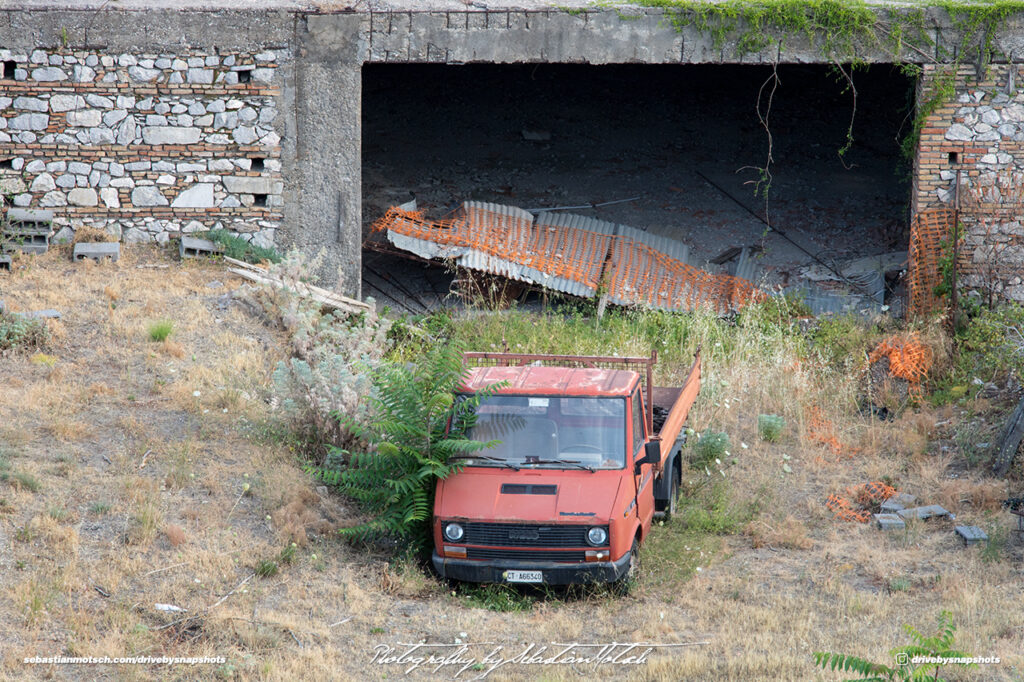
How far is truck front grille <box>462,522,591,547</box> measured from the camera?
808 cm

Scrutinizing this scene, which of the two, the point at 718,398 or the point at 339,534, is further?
the point at 718,398

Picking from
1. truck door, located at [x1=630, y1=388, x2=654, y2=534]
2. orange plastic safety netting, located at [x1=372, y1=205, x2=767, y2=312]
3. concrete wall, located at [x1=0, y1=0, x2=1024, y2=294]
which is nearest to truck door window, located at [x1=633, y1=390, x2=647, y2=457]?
truck door, located at [x1=630, y1=388, x2=654, y2=534]

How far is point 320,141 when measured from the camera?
13.9 meters

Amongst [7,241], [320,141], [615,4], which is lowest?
[7,241]

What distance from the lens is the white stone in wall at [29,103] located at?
13.5 m

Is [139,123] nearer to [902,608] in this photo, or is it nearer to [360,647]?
[360,647]

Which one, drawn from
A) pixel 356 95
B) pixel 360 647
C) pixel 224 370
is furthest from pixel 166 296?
pixel 360 647

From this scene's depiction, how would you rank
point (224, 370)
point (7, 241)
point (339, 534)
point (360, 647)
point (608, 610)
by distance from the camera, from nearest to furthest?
point (360, 647)
point (608, 610)
point (339, 534)
point (224, 370)
point (7, 241)

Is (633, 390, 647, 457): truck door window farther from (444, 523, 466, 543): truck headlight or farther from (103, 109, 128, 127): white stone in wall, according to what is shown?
(103, 109, 128, 127): white stone in wall

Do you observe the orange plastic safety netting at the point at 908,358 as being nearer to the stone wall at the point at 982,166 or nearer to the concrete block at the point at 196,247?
the stone wall at the point at 982,166

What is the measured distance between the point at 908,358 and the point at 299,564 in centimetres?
861

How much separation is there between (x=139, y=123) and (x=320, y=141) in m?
2.36

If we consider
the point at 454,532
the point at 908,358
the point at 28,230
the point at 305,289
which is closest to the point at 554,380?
the point at 454,532

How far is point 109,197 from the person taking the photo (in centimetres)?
1386
